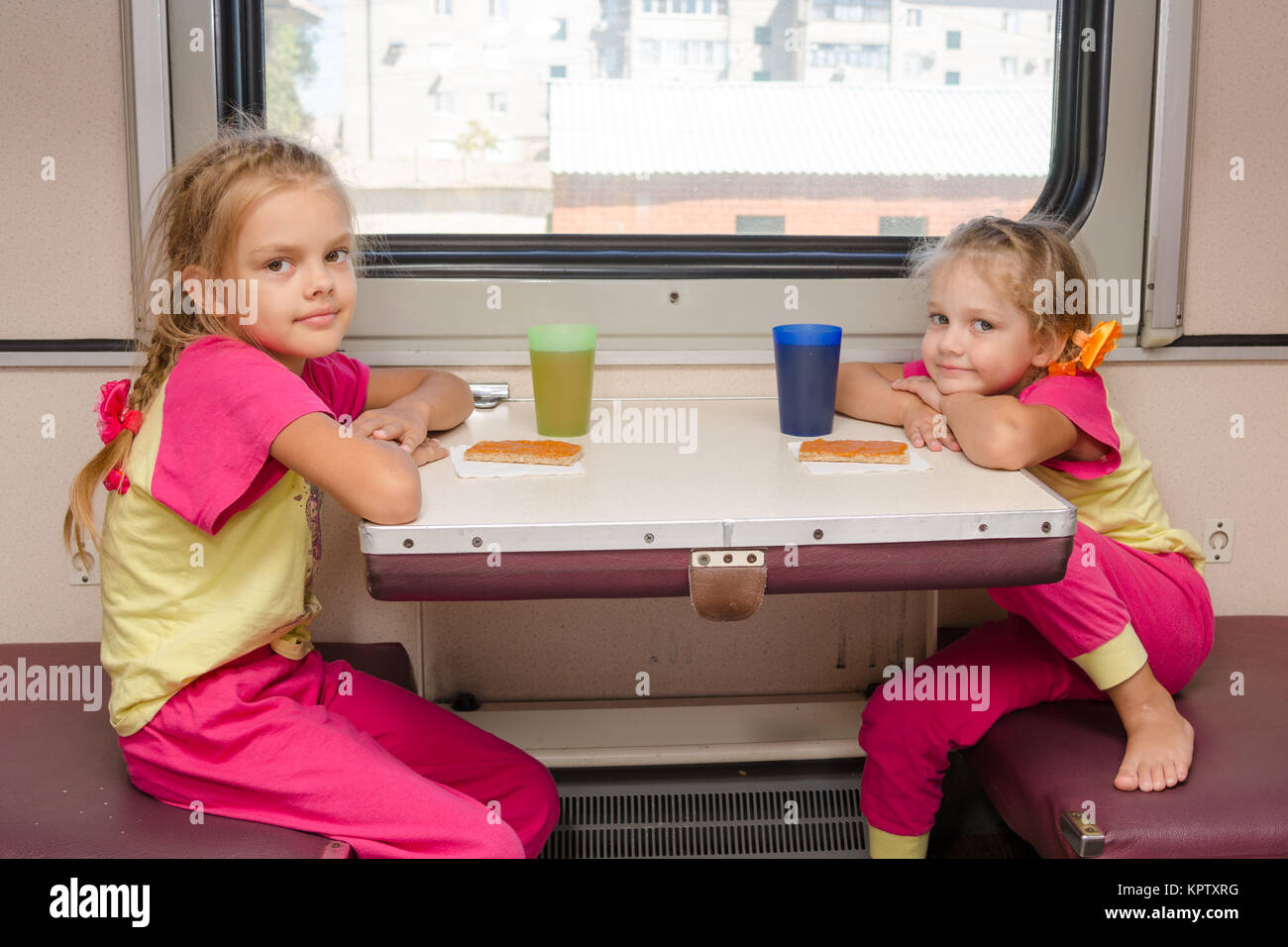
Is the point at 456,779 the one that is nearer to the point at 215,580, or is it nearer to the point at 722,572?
the point at 215,580

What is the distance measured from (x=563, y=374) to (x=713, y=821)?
89 cm

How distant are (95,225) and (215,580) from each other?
780mm

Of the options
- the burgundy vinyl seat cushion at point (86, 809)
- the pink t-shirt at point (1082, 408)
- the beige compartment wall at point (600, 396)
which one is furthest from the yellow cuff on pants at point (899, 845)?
the burgundy vinyl seat cushion at point (86, 809)

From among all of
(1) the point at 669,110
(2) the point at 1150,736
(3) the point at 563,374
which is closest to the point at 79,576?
(3) the point at 563,374

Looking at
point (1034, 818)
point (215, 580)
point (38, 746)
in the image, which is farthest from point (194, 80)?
point (1034, 818)

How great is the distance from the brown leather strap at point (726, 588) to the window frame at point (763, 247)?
866mm

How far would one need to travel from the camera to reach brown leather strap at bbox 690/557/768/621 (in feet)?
3.57

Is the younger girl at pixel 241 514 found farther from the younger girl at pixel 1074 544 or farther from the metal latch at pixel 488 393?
the younger girl at pixel 1074 544

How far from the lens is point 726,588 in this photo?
1.09m

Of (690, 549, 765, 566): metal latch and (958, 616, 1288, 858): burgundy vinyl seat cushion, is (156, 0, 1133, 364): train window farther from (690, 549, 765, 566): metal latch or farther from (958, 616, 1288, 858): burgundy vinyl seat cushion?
(690, 549, 765, 566): metal latch
